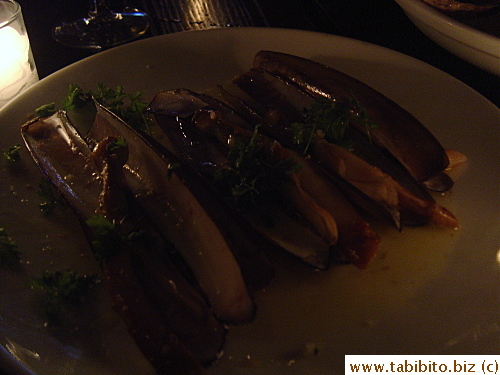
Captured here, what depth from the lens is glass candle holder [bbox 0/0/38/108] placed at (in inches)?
86.6

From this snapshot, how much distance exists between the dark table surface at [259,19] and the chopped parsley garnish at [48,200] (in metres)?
1.26

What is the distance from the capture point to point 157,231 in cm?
147

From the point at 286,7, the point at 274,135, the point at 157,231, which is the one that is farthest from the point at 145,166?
the point at 286,7

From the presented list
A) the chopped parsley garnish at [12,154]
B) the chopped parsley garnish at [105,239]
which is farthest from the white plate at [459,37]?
the chopped parsley garnish at [12,154]

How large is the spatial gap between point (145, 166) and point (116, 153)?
0.14 metres

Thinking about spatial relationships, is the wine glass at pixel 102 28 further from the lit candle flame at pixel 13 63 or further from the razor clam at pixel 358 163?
the razor clam at pixel 358 163

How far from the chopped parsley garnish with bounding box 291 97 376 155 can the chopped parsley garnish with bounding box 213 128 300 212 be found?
219mm

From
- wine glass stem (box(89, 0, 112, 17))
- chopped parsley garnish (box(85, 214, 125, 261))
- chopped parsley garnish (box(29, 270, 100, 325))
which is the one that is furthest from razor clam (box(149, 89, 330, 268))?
wine glass stem (box(89, 0, 112, 17))

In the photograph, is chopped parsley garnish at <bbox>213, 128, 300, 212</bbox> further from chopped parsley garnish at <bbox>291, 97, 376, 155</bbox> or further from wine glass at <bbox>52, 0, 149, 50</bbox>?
wine glass at <bbox>52, 0, 149, 50</bbox>

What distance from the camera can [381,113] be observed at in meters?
1.83

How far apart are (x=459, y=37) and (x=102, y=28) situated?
2344mm

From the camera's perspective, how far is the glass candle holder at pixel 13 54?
220 cm

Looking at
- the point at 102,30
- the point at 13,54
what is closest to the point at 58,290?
the point at 13,54

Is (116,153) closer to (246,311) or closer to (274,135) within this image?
(274,135)
